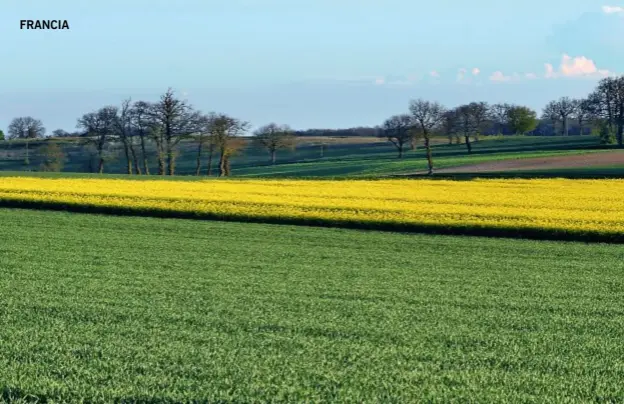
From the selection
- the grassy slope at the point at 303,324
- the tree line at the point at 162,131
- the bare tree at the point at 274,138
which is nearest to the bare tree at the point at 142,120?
the tree line at the point at 162,131

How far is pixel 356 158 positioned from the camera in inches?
4149

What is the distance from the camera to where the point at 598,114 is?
87.5 m

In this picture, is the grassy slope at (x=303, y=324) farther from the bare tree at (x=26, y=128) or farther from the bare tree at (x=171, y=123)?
the bare tree at (x=26, y=128)

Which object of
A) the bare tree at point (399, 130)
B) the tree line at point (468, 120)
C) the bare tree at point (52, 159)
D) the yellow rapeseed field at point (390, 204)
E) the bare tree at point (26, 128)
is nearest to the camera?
the yellow rapeseed field at point (390, 204)

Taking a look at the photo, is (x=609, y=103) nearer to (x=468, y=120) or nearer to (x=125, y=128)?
(x=468, y=120)

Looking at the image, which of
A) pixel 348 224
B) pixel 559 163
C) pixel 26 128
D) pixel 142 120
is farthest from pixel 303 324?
pixel 26 128

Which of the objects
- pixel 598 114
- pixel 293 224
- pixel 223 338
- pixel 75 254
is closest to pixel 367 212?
pixel 293 224

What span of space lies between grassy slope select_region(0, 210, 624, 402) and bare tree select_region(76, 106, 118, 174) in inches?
2728

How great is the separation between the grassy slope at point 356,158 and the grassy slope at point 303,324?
188 feet

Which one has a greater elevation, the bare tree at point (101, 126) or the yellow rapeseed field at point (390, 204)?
the bare tree at point (101, 126)

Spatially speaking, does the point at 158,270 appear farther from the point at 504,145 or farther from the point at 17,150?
the point at 17,150

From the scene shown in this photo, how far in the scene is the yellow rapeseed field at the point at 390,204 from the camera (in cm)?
2459

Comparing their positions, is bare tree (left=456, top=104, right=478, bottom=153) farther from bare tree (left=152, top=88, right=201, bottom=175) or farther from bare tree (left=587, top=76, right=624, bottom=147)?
bare tree (left=152, top=88, right=201, bottom=175)

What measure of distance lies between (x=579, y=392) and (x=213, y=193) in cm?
2799
